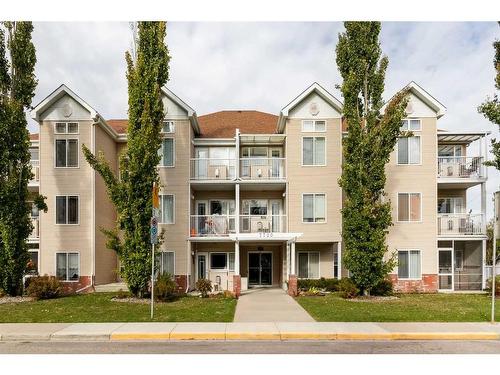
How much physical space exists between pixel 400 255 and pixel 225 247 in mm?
9358

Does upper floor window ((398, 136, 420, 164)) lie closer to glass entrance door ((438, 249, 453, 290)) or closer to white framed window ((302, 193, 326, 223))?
white framed window ((302, 193, 326, 223))

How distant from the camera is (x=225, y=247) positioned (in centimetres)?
2314

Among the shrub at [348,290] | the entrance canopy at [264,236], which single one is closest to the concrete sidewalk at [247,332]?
the shrub at [348,290]

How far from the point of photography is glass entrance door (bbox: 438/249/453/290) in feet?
72.8

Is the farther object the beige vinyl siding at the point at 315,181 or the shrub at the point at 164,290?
the beige vinyl siding at the point at 315,181

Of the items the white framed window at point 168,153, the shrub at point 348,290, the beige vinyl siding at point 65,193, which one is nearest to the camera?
the shrub at point 348,290

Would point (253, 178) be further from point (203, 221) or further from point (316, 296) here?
point (316, 296)

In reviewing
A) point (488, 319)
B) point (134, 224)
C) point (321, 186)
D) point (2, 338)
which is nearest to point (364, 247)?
point (321, 186)

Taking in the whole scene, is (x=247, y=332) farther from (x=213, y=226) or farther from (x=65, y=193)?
(x=65, y=193)

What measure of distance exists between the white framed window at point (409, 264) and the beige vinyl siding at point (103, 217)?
14574mm

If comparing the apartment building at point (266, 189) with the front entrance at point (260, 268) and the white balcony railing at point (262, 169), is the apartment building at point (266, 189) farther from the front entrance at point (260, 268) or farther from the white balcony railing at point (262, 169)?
the front entrance at point (260, 268)

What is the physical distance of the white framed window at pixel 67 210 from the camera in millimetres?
21016

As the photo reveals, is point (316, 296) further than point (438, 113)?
No

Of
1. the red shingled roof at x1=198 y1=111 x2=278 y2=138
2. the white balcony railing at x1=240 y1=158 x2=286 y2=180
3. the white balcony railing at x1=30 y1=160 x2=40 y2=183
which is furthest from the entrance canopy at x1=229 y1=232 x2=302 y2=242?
the white balcony railing at x1=30 y1=160 x2=40 y2=183
